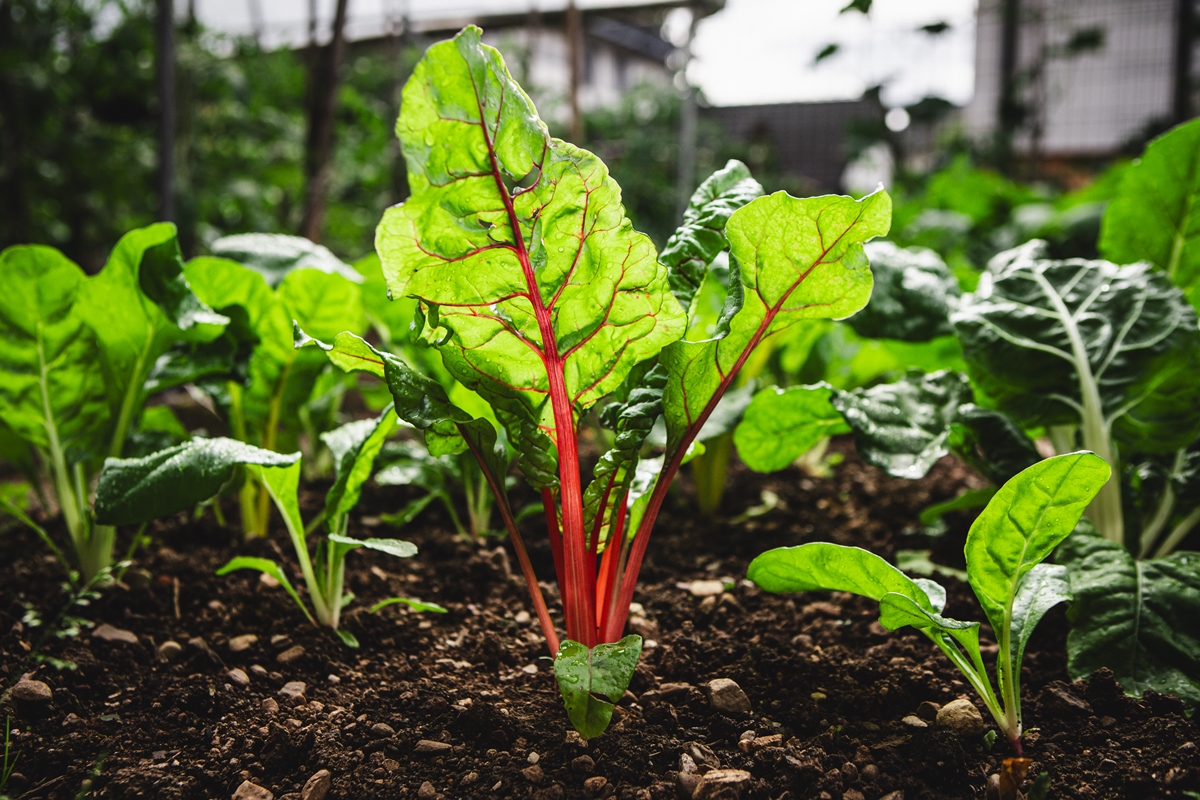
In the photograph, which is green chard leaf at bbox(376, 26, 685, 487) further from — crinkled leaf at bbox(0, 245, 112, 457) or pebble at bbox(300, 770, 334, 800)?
crinkled leaf at bbox(0, 245, 112, 457)

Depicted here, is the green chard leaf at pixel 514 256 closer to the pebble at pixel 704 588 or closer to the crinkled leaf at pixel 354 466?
the crinkled leaf at pixel 354 466

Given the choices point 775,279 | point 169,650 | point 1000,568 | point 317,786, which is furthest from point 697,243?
point 169,650

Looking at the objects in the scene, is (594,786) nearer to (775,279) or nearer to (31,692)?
(775,279)

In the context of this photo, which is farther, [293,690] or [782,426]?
[782,426]

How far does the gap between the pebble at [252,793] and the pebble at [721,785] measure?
395 mm

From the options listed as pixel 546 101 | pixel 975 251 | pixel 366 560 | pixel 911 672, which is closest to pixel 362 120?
pixel 546 101

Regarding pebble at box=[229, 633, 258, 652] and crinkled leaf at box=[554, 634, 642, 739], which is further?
pebble at box=[229, 633, 258, 652]

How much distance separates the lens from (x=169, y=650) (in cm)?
106

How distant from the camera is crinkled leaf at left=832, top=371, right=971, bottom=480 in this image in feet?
3.63

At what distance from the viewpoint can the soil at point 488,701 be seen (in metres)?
0.81

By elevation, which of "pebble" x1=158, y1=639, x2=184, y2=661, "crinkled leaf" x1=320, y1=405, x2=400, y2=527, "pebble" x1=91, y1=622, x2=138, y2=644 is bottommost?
"pebble" x1=158, y1=639, x2=184, y2=661

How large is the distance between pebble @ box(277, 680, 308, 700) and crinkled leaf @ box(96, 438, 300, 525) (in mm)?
238

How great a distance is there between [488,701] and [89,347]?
0.83 meters

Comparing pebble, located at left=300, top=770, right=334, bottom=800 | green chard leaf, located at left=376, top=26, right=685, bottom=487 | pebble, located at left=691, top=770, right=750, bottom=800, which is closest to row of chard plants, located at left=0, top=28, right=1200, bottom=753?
green chard leaf, located at left=376, top=26, right=685, bottom=487
